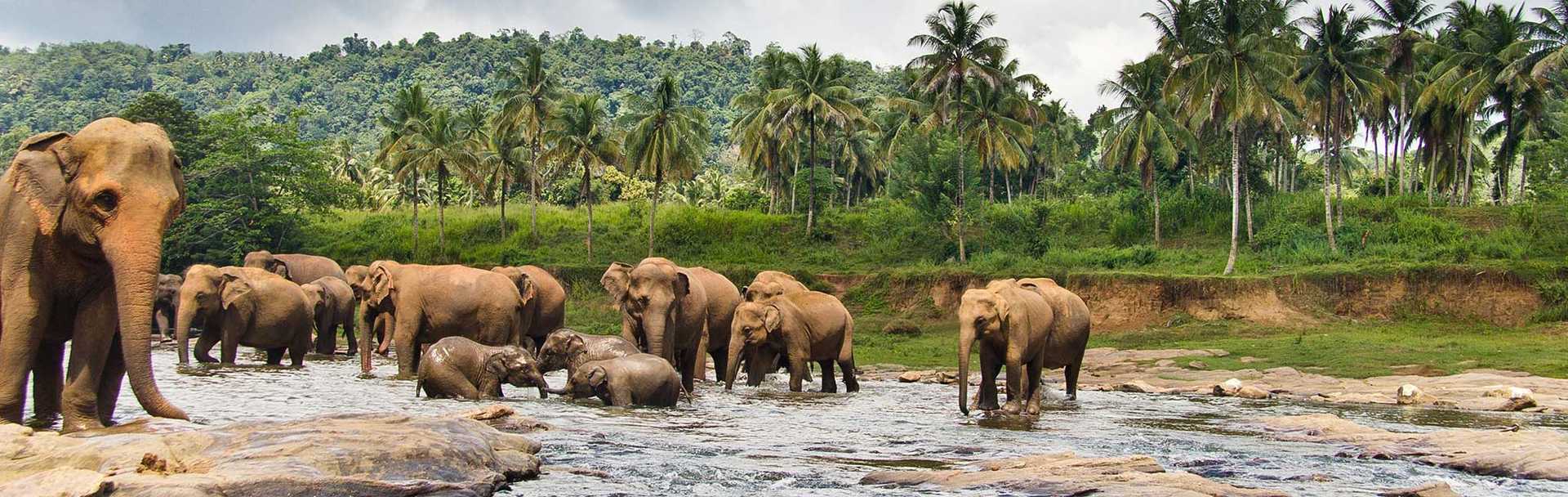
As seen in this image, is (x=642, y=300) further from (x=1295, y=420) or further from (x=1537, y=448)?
(x=1537, y=448)

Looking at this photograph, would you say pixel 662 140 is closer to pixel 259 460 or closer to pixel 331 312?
pixel 331 312

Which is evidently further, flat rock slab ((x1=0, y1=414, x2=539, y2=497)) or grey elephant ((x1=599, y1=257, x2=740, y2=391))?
grey elephant ((x1=599, y1=257, x2=740, y2=391))

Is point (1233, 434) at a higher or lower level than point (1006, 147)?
lower

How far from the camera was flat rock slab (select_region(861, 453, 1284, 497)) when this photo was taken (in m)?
10.2

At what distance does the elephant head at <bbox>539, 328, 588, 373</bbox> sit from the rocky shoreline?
1017 centimetres

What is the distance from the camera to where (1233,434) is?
16625 mm

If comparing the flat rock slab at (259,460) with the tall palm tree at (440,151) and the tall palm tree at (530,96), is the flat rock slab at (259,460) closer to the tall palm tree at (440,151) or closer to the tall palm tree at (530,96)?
the tall palm tree at (530,96)

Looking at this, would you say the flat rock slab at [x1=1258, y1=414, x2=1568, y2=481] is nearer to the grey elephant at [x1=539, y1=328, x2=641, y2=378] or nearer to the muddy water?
the muddy water

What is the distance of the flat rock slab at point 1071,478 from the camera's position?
1024cm

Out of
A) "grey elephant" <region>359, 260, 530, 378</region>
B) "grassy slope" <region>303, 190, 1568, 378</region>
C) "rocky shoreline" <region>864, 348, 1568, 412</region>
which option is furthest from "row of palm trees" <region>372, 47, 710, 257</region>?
"grey elephant" <region>359, 260, 530, 378</region>

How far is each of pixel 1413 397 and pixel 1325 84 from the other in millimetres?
31654

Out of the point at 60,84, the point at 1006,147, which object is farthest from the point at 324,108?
the point at 1006,147

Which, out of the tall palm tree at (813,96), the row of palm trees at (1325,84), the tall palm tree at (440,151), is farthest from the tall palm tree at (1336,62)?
the tall palm tree at (440,151)

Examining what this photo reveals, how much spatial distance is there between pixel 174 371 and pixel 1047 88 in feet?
212
